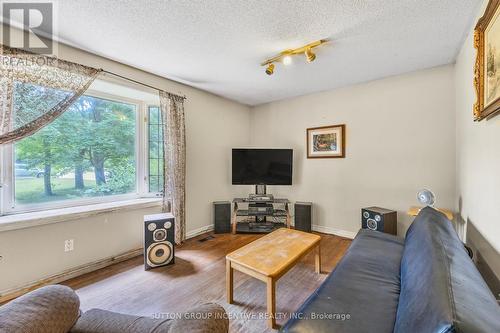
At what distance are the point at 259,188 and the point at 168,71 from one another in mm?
2476

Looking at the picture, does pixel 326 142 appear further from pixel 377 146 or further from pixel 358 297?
pixel 358 297

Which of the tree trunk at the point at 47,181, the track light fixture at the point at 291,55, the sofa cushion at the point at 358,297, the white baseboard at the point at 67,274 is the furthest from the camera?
the tree trunk at the point at 47,181

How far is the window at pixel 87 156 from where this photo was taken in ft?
6.72

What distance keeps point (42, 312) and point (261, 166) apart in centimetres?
305

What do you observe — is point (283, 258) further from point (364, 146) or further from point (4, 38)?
point (4, 38)

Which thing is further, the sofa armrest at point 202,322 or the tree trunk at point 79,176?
the tree trunk at point 79,176

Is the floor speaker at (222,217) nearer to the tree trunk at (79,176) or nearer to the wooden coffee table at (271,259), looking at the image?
the wooden coffee table at (271,259)

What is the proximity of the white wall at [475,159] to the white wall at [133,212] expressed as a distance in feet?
10.4

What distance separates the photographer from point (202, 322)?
71 centimetres

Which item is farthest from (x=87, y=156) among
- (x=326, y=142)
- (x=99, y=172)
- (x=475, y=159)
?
(x=475, y=159)

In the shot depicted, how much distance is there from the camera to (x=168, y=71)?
2.71m

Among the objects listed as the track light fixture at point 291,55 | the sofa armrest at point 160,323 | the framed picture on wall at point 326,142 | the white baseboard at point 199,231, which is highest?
the track light fixture at point 291,55

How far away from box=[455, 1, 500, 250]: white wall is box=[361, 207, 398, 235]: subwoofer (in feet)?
2.21

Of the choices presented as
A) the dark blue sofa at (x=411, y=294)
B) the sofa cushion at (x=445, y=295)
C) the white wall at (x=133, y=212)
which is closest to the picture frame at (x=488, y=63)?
the dark blue sofa at (x=411, y=294)
